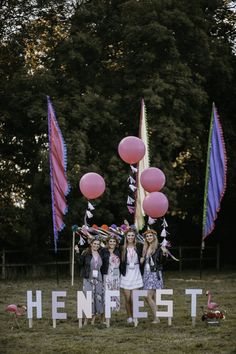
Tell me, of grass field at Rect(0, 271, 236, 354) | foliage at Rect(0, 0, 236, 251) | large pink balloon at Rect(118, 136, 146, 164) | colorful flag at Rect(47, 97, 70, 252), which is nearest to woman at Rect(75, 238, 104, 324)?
grass field at Rect(0, 271, 236, 354)

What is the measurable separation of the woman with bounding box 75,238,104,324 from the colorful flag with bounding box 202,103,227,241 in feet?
22.0

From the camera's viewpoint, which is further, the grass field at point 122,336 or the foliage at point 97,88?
the foliage at point 97,88

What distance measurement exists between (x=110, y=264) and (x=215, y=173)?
674 cm

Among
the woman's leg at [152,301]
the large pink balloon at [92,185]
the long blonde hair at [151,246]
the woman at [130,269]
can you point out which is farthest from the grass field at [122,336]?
the large pink balloon at [92,185]

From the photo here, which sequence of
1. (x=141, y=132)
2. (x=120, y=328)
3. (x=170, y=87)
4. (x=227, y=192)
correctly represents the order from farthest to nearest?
(x=227, y=192), (x=170, y=87), (x=141, y=132), (x=120, y=328)

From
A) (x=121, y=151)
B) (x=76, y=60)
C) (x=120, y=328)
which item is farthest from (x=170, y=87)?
(x=120, y=328)

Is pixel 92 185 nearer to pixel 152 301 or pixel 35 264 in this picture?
pixel 152 301

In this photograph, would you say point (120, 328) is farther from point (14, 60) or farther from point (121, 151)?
point (14, 60)

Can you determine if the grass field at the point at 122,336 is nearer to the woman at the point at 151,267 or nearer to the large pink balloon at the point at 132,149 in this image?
the woman at the point at 151,267

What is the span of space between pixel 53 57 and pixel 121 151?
12944mm

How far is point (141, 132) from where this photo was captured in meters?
18.9

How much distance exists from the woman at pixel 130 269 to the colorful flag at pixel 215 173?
6463 millimetres

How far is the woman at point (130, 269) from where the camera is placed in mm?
13031

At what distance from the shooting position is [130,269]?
13102mm
